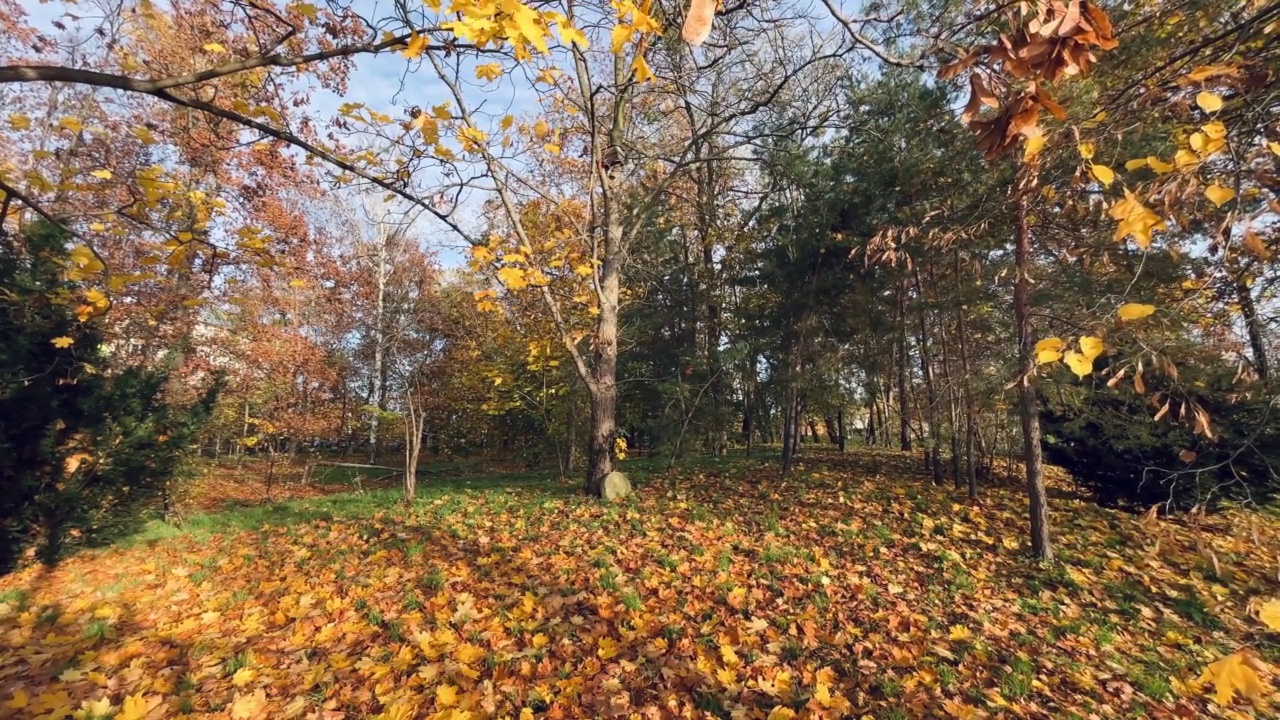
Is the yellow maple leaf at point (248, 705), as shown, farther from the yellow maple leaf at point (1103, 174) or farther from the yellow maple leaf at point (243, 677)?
the yellow maple leaf at point (1103, 174)

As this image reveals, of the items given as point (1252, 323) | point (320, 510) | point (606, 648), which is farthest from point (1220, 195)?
point (320, 510)

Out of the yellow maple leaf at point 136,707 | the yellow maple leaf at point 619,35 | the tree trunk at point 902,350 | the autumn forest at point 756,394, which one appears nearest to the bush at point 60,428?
the autumn forest at point 756,394

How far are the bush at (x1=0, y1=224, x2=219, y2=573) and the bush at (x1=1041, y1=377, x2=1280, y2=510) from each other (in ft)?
37.8

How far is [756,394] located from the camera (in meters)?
12.9

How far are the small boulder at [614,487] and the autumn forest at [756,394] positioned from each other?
4 centimetres

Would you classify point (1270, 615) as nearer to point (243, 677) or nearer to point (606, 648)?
point (606, 648)

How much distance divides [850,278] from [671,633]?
7.57 meters

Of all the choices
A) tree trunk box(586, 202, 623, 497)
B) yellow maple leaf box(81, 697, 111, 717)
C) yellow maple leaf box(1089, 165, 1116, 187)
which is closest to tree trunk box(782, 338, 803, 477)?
tree trunk box(586, 202, 623, 497)

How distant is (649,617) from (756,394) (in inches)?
364

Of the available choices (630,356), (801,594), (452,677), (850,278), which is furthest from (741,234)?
(452,677)

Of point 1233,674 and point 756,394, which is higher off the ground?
point 756,394

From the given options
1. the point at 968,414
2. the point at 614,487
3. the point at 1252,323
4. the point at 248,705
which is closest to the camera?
the point at 248,705

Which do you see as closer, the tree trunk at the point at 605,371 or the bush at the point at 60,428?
the bush at the point at 60,428

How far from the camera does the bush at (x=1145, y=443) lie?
6.36m
